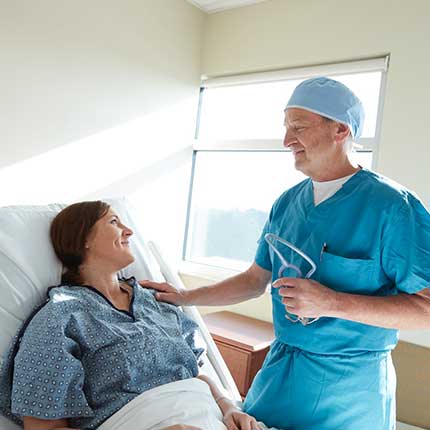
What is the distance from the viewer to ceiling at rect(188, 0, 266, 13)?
10.2 ft

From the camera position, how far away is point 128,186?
2965 millimetres

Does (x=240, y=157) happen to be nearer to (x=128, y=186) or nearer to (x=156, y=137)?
(x=156, y=137)

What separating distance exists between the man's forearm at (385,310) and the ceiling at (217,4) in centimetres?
248

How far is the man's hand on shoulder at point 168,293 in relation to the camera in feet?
5.36

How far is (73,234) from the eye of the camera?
4.90 feet

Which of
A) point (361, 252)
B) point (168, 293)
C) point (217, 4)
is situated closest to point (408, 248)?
point (361, 252)

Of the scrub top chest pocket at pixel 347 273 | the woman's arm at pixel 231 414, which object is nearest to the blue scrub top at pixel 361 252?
the scrub top chest pocket at pixel 347 273

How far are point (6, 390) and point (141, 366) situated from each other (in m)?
0.35

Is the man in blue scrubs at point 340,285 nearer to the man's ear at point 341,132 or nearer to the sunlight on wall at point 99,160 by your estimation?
the man's ear at point 341,132

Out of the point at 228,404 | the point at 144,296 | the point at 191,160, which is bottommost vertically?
the point at 228,404

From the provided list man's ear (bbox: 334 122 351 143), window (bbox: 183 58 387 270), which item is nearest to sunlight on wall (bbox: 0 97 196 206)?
window (bbox: 183 58 387 270)

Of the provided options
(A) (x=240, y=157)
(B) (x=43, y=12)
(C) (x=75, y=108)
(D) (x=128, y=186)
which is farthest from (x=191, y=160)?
(B) (x=43, y=12)

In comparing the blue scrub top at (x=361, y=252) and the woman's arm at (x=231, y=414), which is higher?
the blue scrub top at (x=361, y=252)

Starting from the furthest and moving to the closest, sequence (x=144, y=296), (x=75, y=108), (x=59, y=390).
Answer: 1. (x=75, y=108)
2. (x=144, y=296)
3. (x=59, y=390)
